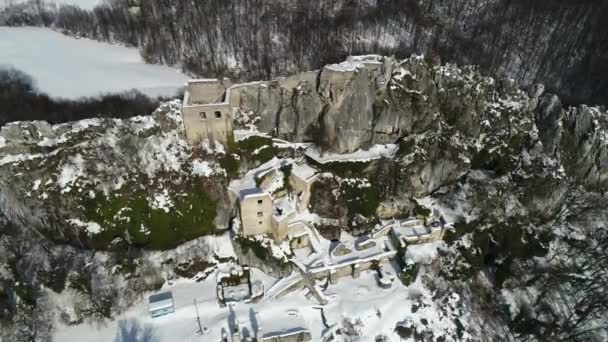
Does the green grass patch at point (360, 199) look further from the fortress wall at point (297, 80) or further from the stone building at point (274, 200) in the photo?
the fortress wall at point (297, 80)

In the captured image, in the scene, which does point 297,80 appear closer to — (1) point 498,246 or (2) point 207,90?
(2) point 207,90

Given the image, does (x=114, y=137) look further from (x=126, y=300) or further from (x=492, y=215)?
(x=492, y=215)

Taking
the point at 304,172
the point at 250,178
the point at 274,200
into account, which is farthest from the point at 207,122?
the point at 304,172

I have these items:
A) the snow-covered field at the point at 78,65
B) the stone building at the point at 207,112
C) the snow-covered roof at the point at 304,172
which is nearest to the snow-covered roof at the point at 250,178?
the snow-covered roof at the point at 304,172

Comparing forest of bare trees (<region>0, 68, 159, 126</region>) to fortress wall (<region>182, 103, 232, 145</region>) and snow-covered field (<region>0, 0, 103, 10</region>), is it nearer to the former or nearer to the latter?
fortress wall (<region>182, 103, 232, 145</region>)

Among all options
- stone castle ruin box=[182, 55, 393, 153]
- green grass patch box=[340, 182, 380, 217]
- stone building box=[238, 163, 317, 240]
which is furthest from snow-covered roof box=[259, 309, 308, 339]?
stone castle ruin box=[182, 55, 393, 153]

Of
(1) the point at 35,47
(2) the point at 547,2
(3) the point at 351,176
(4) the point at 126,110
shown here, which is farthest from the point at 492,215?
(1) the point at 35,47
